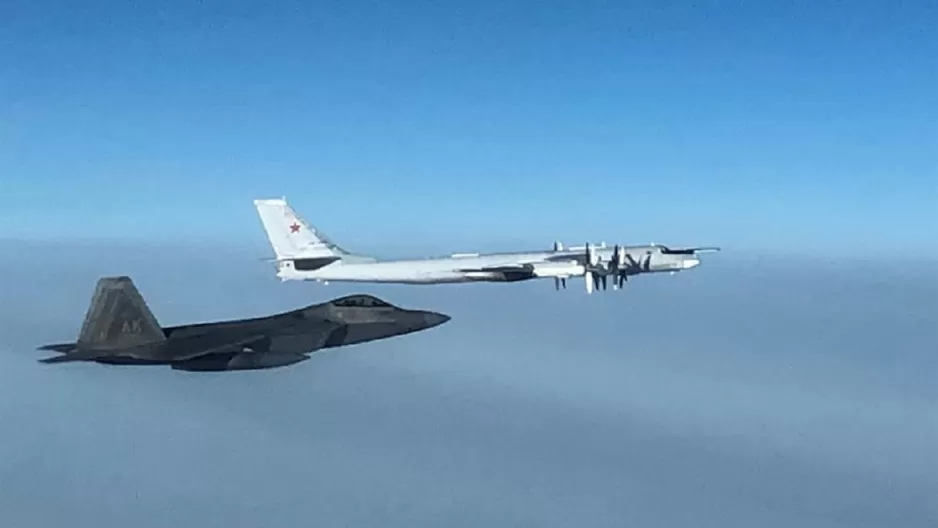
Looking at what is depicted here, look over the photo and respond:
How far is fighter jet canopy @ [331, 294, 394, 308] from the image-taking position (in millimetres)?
36781

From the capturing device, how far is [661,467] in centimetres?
7238

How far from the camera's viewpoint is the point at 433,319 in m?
38.1

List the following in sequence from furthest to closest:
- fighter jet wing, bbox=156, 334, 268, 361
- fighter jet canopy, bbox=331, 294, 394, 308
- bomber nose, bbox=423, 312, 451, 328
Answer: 1. bomber nose, bbox=423, 312, 451, 328
2. fighter jet canopy, bbox=331, 294, 394, 308
3. fighter jet wing, bbox=156, 334, 268, 361

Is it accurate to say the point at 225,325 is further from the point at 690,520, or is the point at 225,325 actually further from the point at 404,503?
the point at 690,520

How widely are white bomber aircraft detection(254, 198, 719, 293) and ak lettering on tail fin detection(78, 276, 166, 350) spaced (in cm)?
1665

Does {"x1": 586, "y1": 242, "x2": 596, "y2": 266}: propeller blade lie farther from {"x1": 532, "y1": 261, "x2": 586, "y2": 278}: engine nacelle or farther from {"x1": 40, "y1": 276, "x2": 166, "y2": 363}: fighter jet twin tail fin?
{"x1": 40, "y1": 276, "x2": 166, "y2": 363}: fighter jet twin tail fin

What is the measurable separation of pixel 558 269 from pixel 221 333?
69.5ft

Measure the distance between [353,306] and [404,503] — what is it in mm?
28006

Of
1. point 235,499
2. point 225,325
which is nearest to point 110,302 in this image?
point 225,325

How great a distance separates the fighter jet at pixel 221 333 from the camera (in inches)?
1284

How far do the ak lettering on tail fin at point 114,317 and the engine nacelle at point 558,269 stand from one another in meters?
23.8

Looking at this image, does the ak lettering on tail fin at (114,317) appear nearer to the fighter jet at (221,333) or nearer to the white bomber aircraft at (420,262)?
the fighter jet at (221,333)

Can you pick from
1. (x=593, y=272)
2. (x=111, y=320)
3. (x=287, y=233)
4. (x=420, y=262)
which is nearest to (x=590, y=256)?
(x=593, y=272)

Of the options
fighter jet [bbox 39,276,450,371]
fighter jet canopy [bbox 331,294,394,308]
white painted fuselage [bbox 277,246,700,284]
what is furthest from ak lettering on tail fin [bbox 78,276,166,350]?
white painted fuselage [bbox 277,246,700,284]
